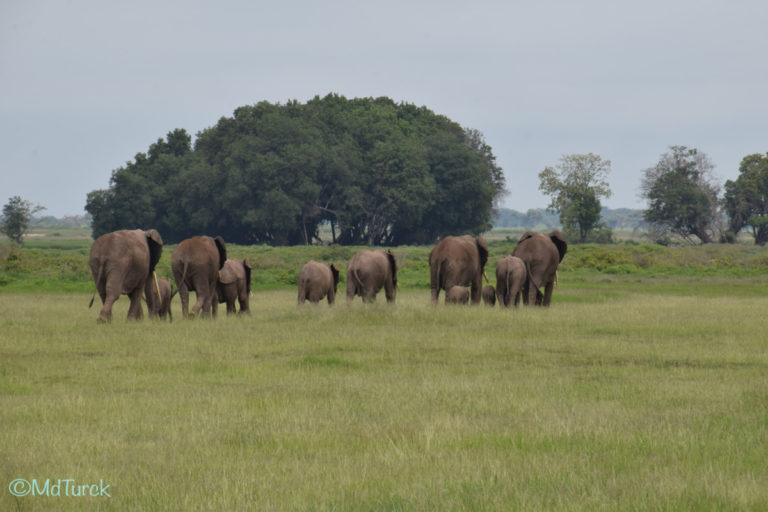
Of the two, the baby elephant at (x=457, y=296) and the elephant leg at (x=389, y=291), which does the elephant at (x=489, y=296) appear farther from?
the elephant leg at (x=389, y=291)

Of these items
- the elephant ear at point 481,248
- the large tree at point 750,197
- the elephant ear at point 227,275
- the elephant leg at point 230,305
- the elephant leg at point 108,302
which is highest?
the large tree at point 750,197

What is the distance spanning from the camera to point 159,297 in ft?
65.4

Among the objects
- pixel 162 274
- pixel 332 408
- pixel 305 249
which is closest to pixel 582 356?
pixel 332 408

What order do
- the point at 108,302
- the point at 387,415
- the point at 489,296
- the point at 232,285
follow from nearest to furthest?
the point at 387,415 → the point at 108,302 → the point at 232,285 → the point at 489,296

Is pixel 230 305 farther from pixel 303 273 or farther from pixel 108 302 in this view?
pixel 108 302

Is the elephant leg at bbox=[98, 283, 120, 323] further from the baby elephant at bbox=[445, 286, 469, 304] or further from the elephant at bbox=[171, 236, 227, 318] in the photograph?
the baby elephant at bbox=[445, 286, 469, 304]

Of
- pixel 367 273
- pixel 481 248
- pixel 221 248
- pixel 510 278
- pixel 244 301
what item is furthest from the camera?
pixel 481 248

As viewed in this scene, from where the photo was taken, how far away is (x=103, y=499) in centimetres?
623

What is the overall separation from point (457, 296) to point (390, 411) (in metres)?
13.0

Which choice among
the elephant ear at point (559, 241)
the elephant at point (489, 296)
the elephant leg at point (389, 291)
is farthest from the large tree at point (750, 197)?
the elephant leg at point (389, 291)

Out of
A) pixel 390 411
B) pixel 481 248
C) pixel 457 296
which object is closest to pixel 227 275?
pixel 457 296

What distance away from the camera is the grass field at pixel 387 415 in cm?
643

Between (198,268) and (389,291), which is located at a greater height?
(198,268)

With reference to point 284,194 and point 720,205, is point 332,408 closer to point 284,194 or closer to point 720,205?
point 284,194
